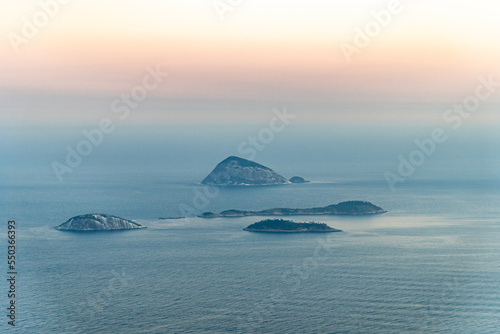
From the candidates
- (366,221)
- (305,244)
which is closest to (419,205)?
(366,221)

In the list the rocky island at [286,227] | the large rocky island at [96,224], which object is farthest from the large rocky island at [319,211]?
the large rocky island at [96,224]

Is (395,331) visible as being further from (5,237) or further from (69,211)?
(69,211)

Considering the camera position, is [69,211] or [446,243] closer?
[446,243]

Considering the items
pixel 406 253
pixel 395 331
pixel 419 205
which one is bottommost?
pixel 395 331

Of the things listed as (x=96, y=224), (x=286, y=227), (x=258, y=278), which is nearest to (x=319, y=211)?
(x=286, y=227)

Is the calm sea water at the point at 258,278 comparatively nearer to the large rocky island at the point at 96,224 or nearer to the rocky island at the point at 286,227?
the large rocky island at the point at 96,224

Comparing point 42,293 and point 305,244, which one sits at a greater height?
point 305,244

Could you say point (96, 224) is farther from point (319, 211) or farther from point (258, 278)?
point (319, 211)
